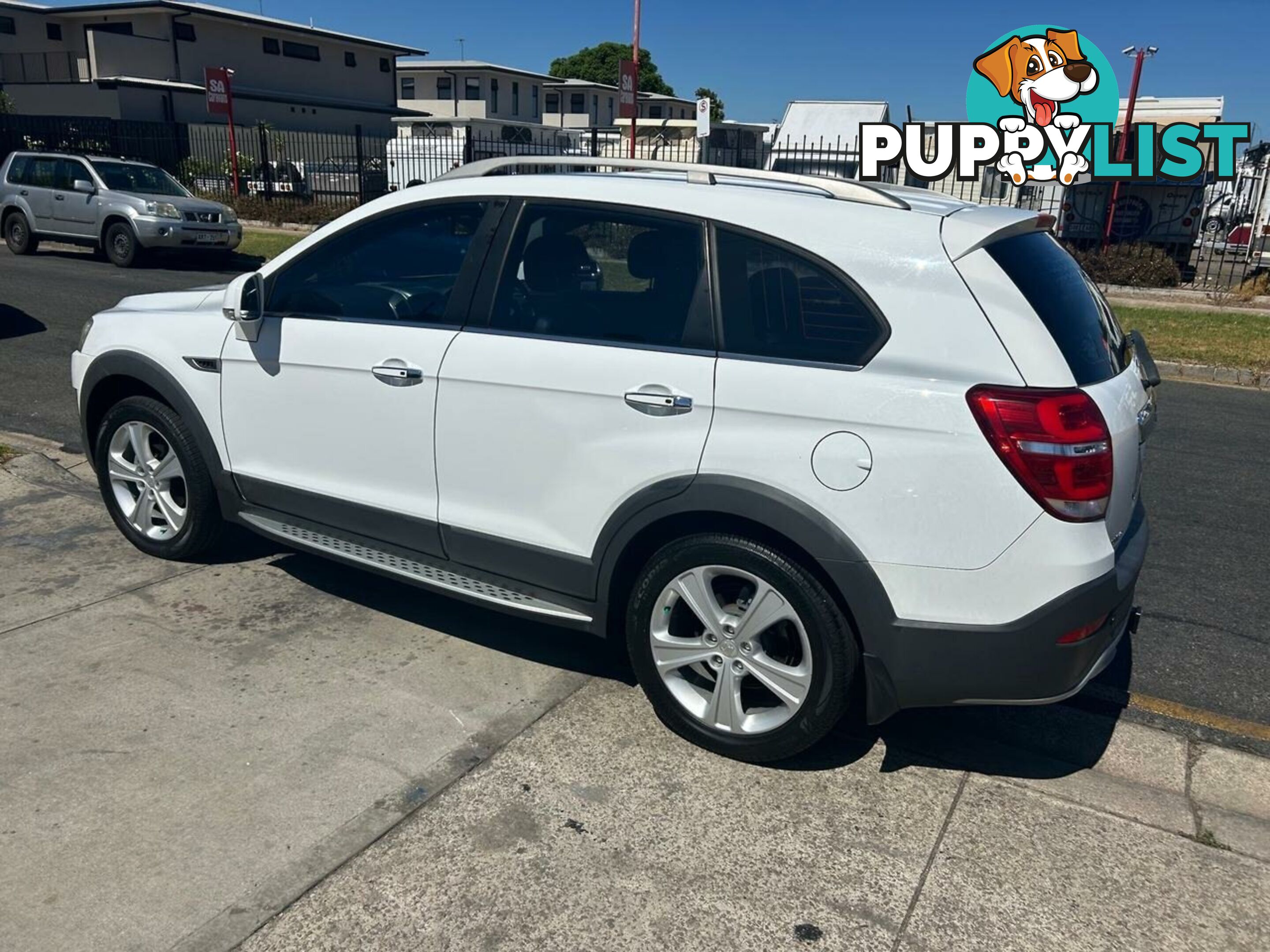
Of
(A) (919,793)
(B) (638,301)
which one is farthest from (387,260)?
(A) (919,793)

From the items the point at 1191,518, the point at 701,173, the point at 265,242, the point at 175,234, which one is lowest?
the point at 1191,518

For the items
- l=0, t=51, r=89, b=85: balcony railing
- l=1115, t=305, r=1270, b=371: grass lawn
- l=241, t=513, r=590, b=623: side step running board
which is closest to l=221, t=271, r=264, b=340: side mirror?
l=241, t=513, r=590, b=623: side step running board

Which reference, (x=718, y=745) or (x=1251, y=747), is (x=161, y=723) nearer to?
(x=718, y=745)

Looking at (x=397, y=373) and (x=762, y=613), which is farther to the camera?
(x=397, y=373)

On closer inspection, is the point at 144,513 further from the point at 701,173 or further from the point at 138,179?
the point at 138,179

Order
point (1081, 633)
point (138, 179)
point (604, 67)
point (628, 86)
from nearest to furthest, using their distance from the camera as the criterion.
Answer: point (1081, 633)
point (138, 179)
point (628, 86)
point (604, 67)

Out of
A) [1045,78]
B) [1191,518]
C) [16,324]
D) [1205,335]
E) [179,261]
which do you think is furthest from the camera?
[1045,78]

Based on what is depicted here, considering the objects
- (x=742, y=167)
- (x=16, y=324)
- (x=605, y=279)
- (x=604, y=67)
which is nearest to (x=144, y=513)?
(x=605, y=279)

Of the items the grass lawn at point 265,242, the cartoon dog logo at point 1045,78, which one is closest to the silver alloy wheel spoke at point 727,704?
the grass lawn at point 265,242

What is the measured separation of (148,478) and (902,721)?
135 inches

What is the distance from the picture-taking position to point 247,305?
4.07 m

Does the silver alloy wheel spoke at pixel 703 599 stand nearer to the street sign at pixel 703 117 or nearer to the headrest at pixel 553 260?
→ the headrest at pixel 553 260

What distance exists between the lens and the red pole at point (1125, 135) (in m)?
17.3

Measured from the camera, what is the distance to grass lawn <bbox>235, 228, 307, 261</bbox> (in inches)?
727
